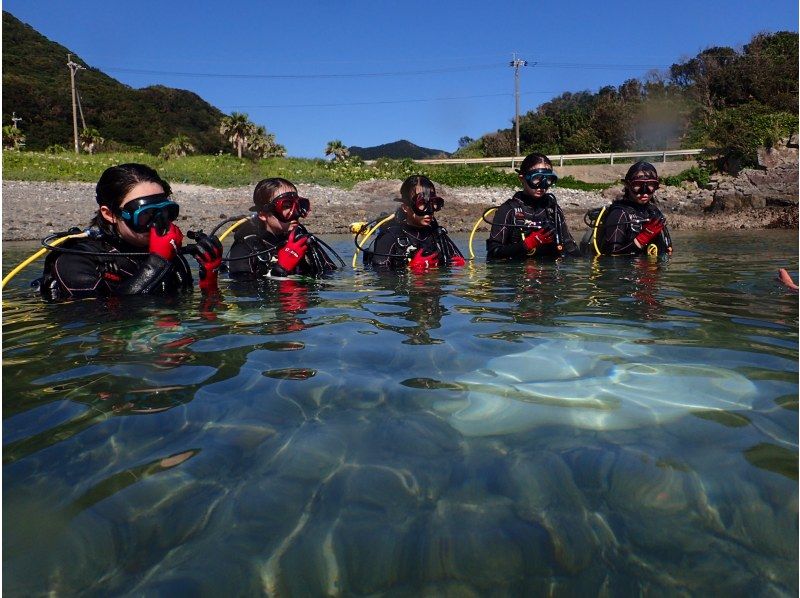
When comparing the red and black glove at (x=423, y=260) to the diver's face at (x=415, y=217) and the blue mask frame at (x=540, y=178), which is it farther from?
the blue mask frame at (x=540, y=178)

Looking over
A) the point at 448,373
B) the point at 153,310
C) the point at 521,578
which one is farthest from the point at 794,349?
the point at 153,310

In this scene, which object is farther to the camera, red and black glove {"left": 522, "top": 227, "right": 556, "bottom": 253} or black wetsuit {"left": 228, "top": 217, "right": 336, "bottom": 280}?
red and black glove {"left": 522, "top": 227, "right": 556, "bottom": 253}

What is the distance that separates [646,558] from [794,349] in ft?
6.13

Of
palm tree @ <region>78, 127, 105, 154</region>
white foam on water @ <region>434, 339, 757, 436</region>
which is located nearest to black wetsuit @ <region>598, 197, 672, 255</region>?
white foam on water @ <region>434, 339, 757, 436</region>

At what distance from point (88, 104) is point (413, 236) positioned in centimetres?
6640

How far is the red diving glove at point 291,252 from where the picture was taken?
5.59 meters

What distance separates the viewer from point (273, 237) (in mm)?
5863

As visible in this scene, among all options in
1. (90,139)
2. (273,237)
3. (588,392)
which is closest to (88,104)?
(90,139)

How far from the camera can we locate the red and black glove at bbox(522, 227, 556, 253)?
23.2ft

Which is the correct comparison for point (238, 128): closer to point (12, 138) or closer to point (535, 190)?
point (12, 138)

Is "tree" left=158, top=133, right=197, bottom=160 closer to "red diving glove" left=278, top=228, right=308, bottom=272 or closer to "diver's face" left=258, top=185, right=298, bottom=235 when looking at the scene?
"diver's face" left=258, top=185, right=298, bottom=235

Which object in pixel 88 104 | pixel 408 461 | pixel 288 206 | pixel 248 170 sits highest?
pixel 88 104

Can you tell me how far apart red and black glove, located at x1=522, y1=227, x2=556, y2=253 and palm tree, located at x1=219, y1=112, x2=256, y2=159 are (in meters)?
33.8

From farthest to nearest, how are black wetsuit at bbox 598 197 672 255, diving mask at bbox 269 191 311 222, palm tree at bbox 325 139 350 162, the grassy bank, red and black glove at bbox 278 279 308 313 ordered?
palm tree at bbox 325 139 350 162 < the grassy bank < black wetsuit at bbox 598 197 672 255 < diving mask at bbox 269 191 311 222 < red and black glove at bbox 278 279 308 313
